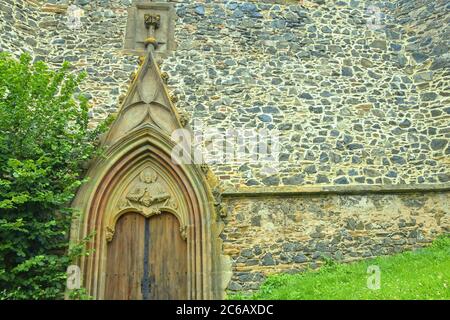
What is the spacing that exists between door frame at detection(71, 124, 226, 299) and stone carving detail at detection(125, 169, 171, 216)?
9cm

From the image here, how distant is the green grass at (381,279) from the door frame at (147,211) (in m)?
0.90

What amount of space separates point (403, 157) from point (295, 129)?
252cm

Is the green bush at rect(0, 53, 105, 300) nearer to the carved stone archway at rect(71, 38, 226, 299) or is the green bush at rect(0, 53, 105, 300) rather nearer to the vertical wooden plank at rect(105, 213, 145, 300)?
the carved stone archway at rect(71, 38, 226, 299)

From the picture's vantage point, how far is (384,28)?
11906mm

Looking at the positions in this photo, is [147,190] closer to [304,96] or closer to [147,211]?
[147,211]

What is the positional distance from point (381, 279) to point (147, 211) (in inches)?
184

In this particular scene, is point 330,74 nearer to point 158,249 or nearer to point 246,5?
point 246,5

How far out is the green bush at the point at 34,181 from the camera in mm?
7594

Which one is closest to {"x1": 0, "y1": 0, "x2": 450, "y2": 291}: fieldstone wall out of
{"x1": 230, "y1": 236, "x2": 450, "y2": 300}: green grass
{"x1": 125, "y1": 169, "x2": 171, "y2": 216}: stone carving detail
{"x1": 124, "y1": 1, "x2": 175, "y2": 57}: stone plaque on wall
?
{"x1": 124, "y1": 1, "x2": 175, "y2": 57}: stone plaque on wall

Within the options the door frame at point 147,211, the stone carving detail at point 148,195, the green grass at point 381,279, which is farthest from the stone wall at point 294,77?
the green grass at point 381,279

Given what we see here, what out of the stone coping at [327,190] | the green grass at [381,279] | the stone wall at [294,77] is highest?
the stone wall at [294,77]

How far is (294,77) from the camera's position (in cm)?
1100

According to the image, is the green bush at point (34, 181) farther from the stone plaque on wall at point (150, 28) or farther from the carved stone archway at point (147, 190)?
the stone plaque on wall at point (150, 28)
